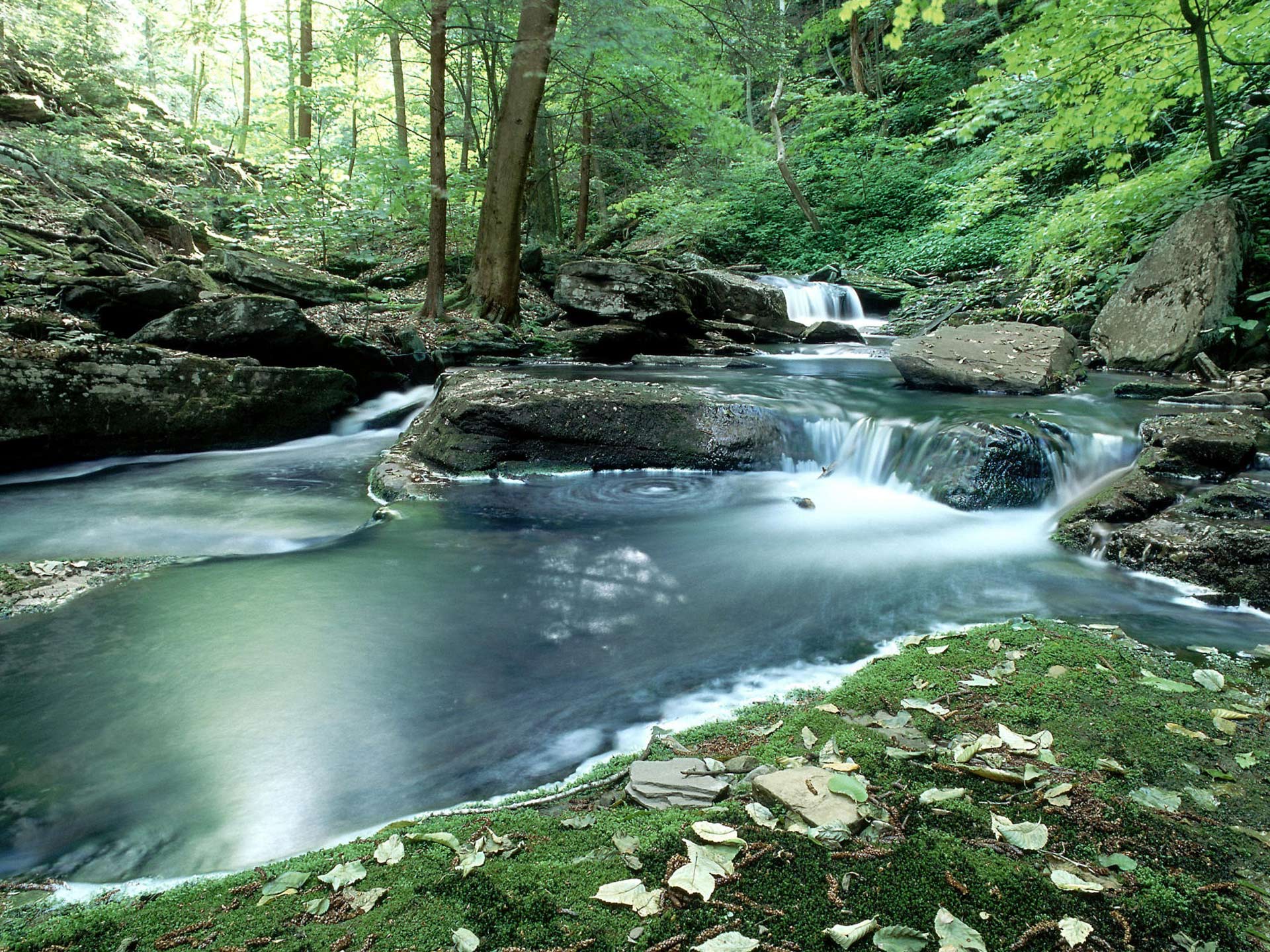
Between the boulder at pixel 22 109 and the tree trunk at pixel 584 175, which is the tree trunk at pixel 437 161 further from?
the boulder at pixel 22 109

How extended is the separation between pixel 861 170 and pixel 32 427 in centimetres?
2141

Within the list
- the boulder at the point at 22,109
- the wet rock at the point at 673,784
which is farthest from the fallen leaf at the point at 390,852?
the boulder at the point at 22,109

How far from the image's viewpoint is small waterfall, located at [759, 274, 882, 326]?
54.7 ft

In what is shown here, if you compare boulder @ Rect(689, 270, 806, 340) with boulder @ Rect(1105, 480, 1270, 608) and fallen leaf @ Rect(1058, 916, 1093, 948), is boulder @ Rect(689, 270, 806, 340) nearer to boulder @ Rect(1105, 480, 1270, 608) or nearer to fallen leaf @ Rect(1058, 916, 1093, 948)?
Result: boulder @ Rect(1105, 480, 1270, 608)

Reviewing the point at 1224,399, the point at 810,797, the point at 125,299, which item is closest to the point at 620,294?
the point at 125,299

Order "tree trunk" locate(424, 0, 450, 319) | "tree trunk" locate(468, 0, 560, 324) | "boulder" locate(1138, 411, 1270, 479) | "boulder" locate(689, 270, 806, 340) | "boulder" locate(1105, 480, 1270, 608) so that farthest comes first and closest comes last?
1. "boulder" locate(689, 270, 806, 340)
2. "tree trunk" locate(468, 0, 560, 324)
3. "tree trunk" locate(424, 0, 450, 319)
4. "boulder" locate(1138, 411, 1270, 479)
5. "boulder" locate(1105, 480, 1270, 608)

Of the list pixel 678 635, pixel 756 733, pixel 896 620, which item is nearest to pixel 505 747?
pixel 756 733

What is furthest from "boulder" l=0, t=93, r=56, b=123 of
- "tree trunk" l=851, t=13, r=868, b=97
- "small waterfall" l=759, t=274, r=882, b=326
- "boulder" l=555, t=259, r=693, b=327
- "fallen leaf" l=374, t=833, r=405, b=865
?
"tree trunk" l=851, t=13, r=868, b=97

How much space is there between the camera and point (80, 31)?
18109 millimetres

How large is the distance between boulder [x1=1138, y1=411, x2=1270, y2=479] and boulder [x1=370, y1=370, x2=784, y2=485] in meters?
3.47

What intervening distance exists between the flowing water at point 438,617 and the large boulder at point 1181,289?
1.88m

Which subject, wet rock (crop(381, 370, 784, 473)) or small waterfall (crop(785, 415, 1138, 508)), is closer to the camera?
small waterfall (crop(785, 415, 1138, 508))

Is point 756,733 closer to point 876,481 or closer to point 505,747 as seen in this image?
point 505,747

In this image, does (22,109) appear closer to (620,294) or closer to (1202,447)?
(620,294)
